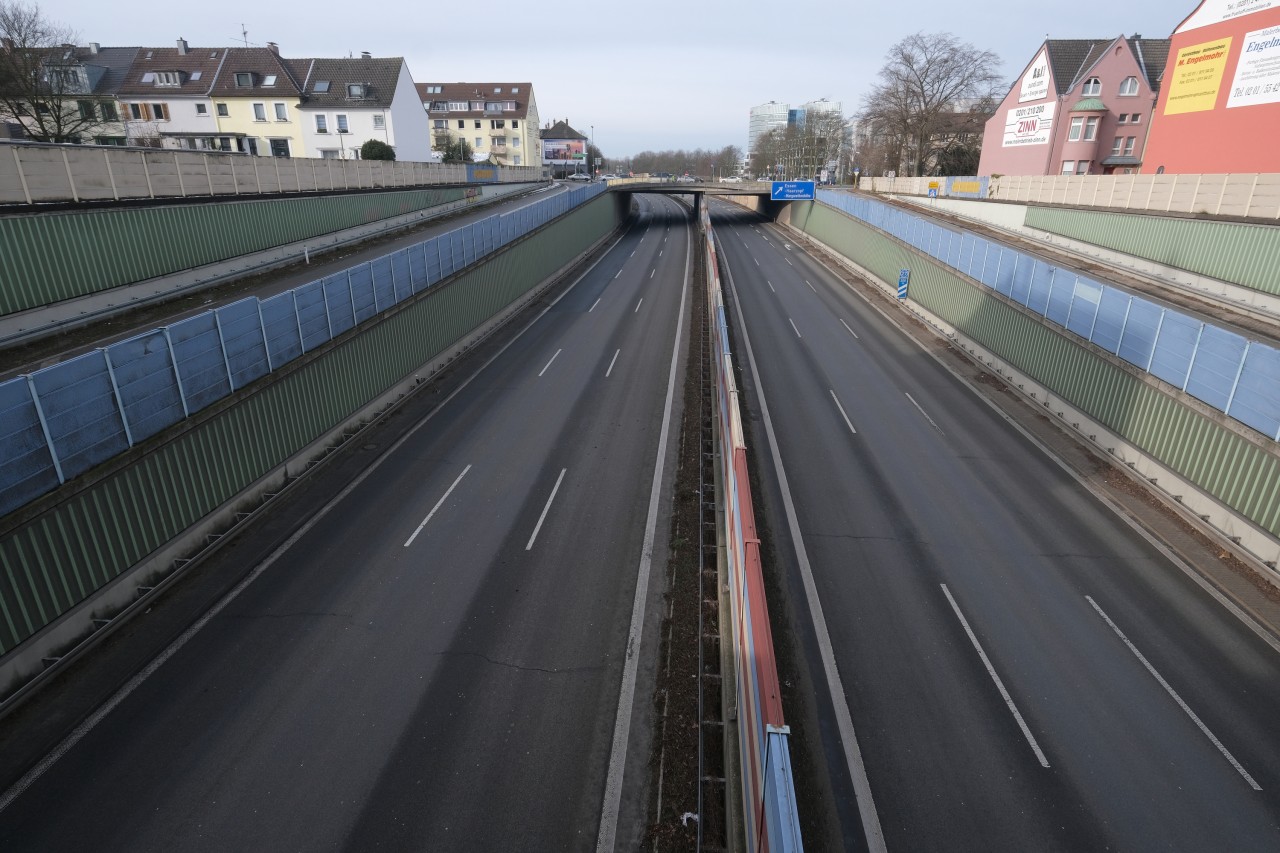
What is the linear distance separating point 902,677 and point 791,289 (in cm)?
3362

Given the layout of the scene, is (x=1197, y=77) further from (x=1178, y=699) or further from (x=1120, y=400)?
(x=1178, y=699)

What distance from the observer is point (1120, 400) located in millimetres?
17312

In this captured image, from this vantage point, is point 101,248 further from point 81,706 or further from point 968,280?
point 968,280

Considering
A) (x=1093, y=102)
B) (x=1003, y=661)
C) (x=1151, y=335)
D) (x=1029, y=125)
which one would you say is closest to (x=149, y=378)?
(x=1003, y=661)

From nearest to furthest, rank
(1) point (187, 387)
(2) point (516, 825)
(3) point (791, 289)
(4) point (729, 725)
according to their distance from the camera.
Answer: (2) point (516, 825) → (4) point (729, 725) → (1) point (187, 387) → (3) point (791, 289)

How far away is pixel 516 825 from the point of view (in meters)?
7.94

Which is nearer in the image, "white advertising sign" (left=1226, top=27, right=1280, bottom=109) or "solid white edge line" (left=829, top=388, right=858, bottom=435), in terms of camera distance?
"solid white edge line" (left=829, top=388, right=858, bottom=435)

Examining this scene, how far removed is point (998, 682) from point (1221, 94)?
41.0 m

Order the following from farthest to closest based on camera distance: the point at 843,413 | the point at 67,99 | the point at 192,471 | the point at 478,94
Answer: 1. the point at 478,94
2. the point at 67,99
3. the point at 843,413
4. the point at 192,471

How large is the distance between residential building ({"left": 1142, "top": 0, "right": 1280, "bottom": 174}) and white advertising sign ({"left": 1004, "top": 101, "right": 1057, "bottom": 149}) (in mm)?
15545

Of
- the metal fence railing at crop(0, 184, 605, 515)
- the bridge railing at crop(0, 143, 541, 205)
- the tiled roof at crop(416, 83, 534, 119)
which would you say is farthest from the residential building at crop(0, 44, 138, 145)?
the tiled roof at crop(416, 83, 534, 119)

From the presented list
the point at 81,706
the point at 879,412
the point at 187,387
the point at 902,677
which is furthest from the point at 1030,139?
the point at 81,706

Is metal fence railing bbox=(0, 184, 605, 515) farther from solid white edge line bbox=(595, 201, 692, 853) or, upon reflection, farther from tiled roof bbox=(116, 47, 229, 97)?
tiled roof bbox=(116, 47, 229, 97)

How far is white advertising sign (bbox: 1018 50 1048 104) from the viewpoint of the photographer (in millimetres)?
55188
